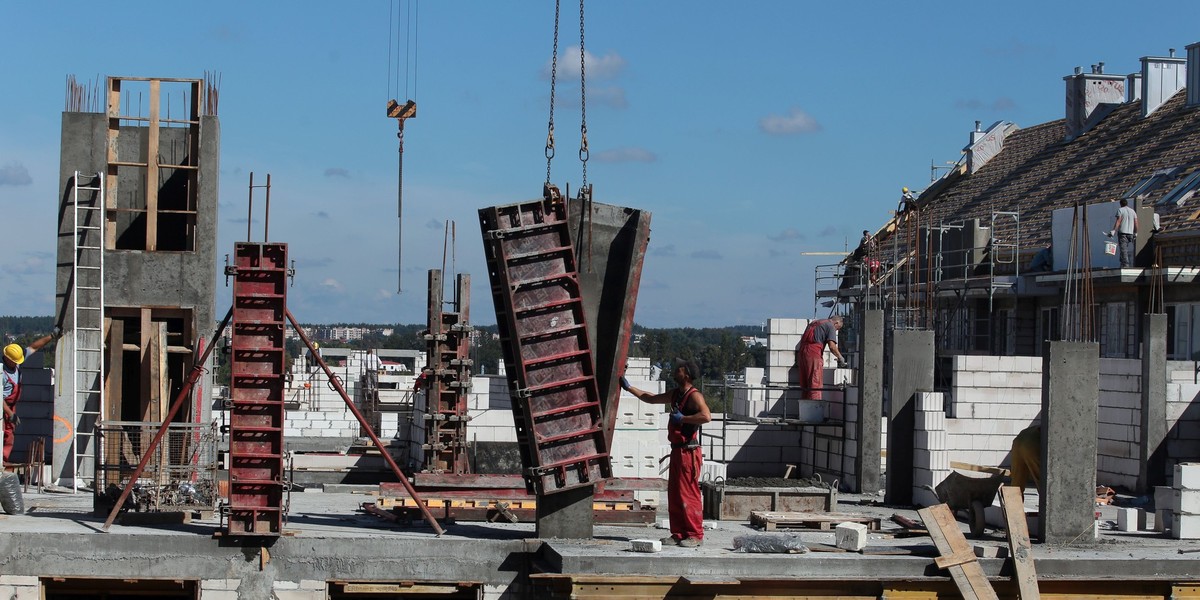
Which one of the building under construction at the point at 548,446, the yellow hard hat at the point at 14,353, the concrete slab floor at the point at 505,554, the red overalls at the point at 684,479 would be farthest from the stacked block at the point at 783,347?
the yellow hard hat at the point at 14,353

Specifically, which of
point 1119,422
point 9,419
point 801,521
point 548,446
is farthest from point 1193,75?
point 9,419

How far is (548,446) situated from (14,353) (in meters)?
7.86

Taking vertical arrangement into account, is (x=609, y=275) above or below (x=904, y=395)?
above

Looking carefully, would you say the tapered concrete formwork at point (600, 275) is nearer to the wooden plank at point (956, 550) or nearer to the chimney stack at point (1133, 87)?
the wooden plank at point (956, 550)

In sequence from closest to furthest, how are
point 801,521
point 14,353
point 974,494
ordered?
1. point 974,494
2. point 801,521
3. point 14,353

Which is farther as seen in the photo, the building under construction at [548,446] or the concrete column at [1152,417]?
the concrete column at [1152,417]

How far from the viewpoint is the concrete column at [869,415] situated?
18078mm

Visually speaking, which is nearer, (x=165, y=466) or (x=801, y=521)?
(x=165, y=466)

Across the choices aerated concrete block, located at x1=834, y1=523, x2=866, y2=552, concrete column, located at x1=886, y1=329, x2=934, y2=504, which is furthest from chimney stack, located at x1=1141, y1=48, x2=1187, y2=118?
aerated concrete block, located at x1=834, y1=523, x2=866, y2=552

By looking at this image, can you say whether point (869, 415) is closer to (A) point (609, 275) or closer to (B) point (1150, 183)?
(A) point (609, 275)

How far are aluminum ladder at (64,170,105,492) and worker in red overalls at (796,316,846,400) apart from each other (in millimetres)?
9702

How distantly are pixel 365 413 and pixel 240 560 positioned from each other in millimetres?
16530

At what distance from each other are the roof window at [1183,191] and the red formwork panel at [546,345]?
1777 cm

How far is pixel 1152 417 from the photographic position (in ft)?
57.3
